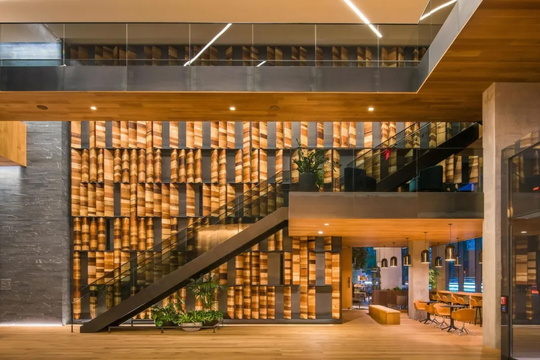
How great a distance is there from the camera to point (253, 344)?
11.5 metres

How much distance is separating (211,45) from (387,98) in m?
3.32

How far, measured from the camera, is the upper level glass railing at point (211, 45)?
10867 mm

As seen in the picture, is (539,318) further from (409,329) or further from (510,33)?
(510,33)

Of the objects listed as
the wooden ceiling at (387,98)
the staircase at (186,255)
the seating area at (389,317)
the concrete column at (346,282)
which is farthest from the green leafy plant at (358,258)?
the wooden ceiling at (387,98)

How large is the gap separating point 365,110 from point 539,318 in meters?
6.90

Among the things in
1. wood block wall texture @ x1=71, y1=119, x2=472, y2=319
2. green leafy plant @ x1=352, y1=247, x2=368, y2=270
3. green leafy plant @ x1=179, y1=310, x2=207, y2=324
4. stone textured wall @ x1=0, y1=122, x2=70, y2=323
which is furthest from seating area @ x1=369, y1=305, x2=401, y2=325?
green leafy plant @ x1=352, y1=247, x2=368, y2=270

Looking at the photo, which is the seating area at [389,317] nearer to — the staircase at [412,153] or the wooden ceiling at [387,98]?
the staircase at [412,153]

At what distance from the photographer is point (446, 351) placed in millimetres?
10633

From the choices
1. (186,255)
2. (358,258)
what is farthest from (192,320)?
(358,258)

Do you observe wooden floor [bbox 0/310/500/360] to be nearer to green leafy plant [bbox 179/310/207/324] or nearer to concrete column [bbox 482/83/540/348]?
green leafy plant [bbox 179/310/207/324]

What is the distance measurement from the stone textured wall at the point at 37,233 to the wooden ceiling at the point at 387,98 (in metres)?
3.05

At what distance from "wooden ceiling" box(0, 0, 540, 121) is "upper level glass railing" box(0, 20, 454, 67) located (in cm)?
58

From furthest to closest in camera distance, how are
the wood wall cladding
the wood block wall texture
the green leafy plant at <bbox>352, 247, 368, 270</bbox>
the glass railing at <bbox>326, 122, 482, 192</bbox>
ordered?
the green leafy plant at <bbox>352, 247, 368, 270</bbox> → the wood block wall texture → the glass railing at <bbox>326, 122, 482, 192</bbox> → the wood wall cladding

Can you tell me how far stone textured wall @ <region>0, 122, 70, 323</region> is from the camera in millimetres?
15555
